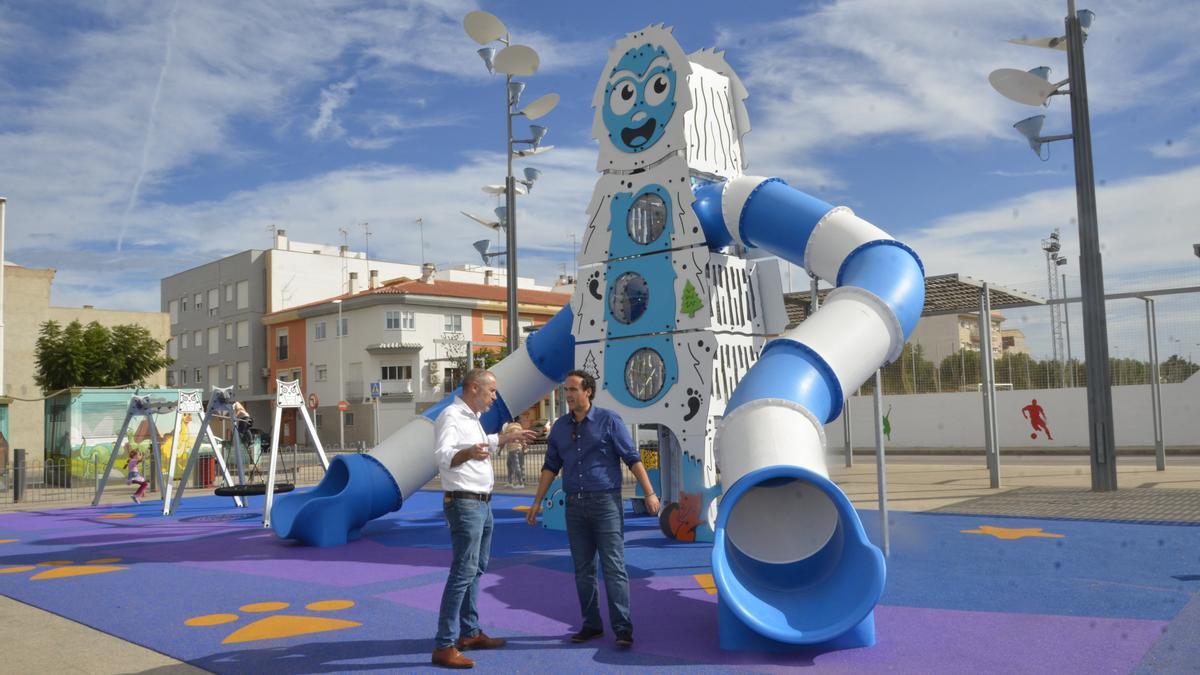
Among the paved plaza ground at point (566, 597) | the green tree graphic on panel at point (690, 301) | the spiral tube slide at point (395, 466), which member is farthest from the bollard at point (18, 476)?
the green tree graphic on panel at point (690, 301)

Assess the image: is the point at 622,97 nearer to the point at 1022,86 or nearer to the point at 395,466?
the point at 395,466

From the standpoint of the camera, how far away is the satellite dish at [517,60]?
13.9m

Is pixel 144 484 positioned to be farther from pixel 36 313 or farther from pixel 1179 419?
pixel 36 313

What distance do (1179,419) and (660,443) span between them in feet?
57.8

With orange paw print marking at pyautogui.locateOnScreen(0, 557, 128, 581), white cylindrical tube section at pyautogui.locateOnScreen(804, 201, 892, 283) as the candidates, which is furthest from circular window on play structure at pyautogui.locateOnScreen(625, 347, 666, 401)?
orange paw print marking at pyautogui.locateOnScreen(0, 557, 128, 581)

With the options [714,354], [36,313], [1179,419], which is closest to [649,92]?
[714,354]

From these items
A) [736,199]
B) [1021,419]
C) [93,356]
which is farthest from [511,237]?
[93,356]

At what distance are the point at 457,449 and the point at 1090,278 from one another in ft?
37.2

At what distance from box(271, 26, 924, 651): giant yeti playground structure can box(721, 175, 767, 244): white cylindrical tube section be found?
0.02 m

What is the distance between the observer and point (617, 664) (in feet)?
16.8

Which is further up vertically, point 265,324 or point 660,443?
point 265,324

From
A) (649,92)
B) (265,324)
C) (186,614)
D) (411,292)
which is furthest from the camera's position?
(265,324)

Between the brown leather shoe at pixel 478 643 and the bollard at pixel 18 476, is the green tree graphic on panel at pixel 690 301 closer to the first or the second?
the brown leather shoe at pixel 478 643

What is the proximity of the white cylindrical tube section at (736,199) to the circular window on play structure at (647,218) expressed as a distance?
79cm
